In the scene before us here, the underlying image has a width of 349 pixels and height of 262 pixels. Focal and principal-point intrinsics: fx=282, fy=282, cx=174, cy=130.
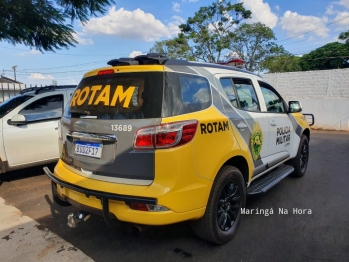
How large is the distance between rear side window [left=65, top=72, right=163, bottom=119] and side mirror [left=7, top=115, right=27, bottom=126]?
238cm

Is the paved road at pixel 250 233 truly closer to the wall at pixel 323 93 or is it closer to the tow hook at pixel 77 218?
the tow hook at pixel 77 218

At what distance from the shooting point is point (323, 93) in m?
12.9

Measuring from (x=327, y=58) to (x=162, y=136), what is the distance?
47937 mm

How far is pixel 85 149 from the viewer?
8.66ft

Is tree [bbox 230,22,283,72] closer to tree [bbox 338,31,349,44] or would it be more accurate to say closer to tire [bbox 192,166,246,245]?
tree [bbox 338,31,349,44]

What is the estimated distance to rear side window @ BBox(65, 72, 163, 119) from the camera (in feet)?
7.78

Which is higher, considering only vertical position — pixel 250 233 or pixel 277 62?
pixel 277 62

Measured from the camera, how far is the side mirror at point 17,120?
183 inches

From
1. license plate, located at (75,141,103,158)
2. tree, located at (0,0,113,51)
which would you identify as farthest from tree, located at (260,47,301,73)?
license plate, located at (75,141,103,158)

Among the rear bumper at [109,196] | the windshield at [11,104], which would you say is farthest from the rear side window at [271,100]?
the windshield at [11,104]

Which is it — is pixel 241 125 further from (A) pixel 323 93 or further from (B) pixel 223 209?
(A) pixel 323 93

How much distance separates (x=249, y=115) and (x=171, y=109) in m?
1.33

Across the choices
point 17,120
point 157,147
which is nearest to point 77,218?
point 157,147

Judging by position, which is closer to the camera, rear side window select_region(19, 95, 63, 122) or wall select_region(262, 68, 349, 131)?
rear side window select_region(19, 95, 63, 122)
